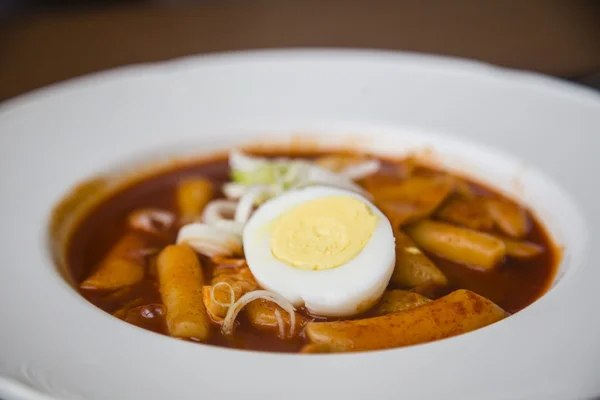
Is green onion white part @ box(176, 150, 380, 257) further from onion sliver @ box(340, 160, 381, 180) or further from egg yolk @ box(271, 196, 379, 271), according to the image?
egg yolk @ box(271, 196, 379, 271)

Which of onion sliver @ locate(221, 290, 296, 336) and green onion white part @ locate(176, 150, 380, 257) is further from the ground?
green onion white part @ locate(176, 150, 380, 257)

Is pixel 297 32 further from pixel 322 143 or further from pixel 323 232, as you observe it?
pixel 323 232

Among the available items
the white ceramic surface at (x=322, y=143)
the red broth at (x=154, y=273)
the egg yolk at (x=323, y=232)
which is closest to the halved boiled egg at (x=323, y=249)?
the egg yolk at (x=323, y=232)

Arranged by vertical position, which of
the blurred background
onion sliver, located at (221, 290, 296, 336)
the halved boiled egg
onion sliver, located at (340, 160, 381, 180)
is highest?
the blurred background

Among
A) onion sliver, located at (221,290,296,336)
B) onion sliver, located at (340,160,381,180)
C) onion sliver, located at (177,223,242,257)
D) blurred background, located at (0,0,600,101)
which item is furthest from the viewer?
blurred background, located at (0,0,600,101)

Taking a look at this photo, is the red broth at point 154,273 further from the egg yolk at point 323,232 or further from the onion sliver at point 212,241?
the egg yolk at point 323,232

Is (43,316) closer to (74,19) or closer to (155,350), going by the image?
(155,350)

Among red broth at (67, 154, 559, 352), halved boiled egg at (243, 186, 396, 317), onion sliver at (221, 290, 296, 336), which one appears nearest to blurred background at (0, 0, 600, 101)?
red broth at (67, 154, 559, 352)

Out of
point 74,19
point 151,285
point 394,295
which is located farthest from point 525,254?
point 74,19
